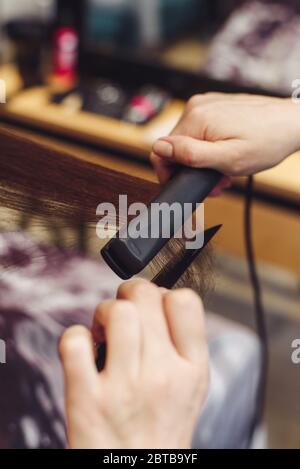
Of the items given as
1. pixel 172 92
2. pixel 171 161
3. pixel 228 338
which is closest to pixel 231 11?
pixel 172 92

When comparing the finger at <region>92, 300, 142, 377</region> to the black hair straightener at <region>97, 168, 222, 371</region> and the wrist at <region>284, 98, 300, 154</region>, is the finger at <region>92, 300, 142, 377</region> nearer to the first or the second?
the black hair straightener at <region>97, 168, 222, 371</region>

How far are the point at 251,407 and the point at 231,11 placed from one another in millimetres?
1037

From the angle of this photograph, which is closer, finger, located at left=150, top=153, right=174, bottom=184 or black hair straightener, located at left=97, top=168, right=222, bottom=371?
black hair straightener, located at left=97, top=168, right=222, bottom=371

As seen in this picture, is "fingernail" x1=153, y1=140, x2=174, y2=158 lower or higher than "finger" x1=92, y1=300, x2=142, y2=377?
higher

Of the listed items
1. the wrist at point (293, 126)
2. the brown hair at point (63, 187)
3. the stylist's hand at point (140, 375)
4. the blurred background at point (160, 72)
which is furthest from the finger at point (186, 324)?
the blurred background at point (160, 72)

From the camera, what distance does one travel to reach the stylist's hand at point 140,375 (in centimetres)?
44

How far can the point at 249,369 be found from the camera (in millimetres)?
1107

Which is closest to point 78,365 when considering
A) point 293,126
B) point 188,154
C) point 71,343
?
point 71,343

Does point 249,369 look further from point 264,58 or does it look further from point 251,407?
point 264,58

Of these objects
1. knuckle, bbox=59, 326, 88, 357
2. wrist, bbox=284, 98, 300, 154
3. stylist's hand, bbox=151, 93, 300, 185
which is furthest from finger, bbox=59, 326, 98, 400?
wrist, bbox=284, 98, 300, 154

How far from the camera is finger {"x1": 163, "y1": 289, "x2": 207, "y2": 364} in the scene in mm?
473

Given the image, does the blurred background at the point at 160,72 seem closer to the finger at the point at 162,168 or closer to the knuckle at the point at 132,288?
the finger at the point at 162,168

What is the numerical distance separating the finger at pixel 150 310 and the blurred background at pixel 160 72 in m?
0.88

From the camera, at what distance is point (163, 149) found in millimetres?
673
